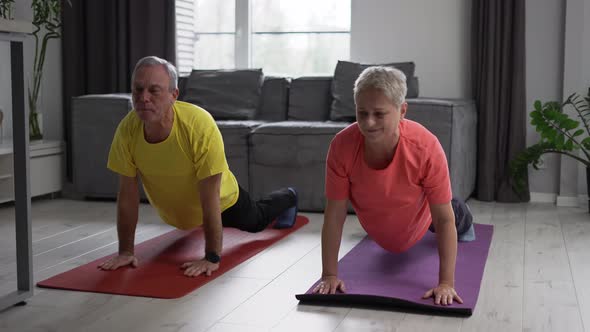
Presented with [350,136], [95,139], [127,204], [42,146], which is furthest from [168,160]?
[42,146]

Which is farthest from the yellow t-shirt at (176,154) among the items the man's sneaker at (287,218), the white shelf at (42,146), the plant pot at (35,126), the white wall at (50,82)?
the white wall at (50,82)

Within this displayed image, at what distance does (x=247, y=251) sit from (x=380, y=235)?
0.71 m

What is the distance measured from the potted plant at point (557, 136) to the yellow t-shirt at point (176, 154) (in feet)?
7.62

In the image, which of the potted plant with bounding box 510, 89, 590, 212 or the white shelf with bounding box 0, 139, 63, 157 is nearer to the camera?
the potted plant with bounding box 510, 89, 590, 212

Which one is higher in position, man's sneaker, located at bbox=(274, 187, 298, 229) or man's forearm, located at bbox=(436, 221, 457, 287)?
man's forearm, located at bbox=(436, 221, 457, 287)

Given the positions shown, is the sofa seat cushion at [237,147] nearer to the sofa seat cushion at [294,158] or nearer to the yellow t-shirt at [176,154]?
the sofa seat cushion at [294,158]

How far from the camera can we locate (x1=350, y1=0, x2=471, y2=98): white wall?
17.1 ft

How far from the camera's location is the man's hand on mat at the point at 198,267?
2.97m

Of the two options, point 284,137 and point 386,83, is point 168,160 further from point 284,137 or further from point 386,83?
point 284,137

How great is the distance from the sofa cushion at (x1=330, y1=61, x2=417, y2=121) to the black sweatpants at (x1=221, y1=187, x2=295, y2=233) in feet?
3.64

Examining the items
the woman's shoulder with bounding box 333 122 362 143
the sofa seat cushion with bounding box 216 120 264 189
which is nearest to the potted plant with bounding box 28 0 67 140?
the sofa seat cushion with bounding box 216 120 264 189

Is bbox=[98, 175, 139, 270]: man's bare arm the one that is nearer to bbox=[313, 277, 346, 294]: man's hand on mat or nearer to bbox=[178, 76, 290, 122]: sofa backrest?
bbox=[313, 277, 346, 294]: man's hand on mat

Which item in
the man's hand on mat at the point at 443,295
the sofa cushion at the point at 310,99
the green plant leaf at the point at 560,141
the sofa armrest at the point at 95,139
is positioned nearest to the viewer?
the man's hand on mat at the point at 443,295

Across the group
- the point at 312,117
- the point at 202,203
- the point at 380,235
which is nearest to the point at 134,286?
the point at 202,203
